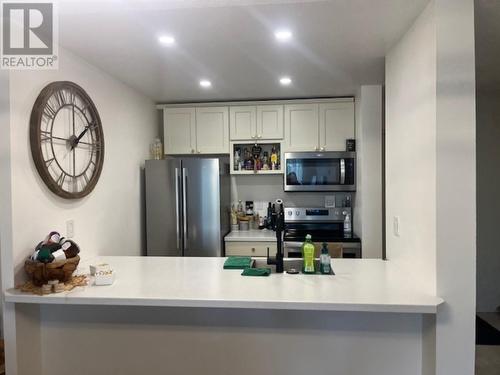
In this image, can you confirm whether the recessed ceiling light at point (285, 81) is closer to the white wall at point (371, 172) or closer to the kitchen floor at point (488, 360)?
the white wall at point (371, 172)

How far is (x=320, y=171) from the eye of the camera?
3.40m

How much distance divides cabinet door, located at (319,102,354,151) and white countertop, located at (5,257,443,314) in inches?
69.2

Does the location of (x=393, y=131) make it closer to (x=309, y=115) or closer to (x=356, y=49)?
(x=356, y=49)

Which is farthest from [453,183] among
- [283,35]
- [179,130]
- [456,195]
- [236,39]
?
[179,130]

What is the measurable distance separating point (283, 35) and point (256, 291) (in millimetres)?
1502

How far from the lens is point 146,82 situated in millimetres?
2889

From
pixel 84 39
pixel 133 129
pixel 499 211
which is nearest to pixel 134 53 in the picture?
pixel 84 39

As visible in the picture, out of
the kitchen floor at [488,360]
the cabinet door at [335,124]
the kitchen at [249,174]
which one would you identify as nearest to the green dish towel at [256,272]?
the kitchen at [249,174]

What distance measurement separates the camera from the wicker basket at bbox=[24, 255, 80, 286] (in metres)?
1.61

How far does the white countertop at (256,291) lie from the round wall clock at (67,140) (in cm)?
68

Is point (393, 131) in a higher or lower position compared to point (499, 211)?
higher

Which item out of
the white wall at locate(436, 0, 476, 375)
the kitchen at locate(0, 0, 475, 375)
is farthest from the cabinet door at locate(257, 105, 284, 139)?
the white wall at locate(436, 0, 476, 375)

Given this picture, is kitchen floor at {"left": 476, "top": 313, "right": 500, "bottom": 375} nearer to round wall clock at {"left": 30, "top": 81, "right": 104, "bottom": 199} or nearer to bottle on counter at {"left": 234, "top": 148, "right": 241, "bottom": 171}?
bottle on counter at {"left": 234, "top": 148, "right": 241, "bottom": 171}

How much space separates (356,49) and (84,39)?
1.76 m
